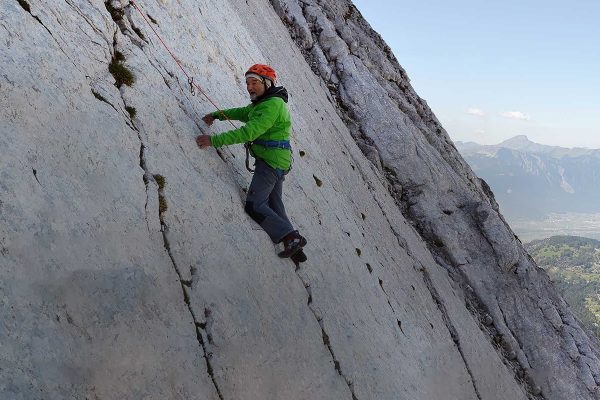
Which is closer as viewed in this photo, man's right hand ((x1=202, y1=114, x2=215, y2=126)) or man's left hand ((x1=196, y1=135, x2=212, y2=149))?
man's left hand ((x1=196, y1=135, x2=212, y2=149))

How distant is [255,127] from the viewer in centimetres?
1001

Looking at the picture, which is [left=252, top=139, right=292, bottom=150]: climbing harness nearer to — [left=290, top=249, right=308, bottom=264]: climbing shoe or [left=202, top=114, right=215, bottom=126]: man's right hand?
[left=202, top=114, right=215, bottom=126]: man's right hand

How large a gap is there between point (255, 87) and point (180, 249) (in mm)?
4361

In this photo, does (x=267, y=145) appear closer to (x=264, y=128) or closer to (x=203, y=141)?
(x=264, y=128)

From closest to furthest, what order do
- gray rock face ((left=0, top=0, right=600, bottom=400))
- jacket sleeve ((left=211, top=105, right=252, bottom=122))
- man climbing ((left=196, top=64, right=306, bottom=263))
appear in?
gray rock face ((left=0, top=0, right=600, bottom=400)) < man climbing ((left=196, top=64, right=306, bottom=263)) < jacket sleeve ((left=211, top=105, right=252, bottom=122))

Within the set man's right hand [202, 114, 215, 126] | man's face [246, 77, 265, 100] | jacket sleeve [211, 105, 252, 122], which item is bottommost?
man's right hand [202, 114, 215, 126]

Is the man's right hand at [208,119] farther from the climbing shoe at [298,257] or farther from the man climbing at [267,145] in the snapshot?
the climbing shoe at [298,257]

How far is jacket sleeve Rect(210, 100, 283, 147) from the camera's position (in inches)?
390

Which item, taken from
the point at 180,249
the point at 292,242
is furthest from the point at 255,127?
the point at 180,249

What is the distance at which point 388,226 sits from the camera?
1922cm

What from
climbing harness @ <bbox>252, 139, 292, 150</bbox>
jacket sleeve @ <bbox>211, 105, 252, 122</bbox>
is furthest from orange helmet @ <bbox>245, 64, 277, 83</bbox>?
climbing harness @ <bbox>252, 139, 292, 150</bbox>

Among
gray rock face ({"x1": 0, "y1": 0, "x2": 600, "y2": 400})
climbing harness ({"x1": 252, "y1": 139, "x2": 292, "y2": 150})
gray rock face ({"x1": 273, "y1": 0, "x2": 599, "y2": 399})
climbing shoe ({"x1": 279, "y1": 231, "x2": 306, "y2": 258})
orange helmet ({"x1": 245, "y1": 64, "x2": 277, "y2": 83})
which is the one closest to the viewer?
gray rock face ({"x1": 0, "y1": 0, "x2": 600, "y2": 400})

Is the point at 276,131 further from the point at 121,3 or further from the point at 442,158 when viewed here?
the point at 442,158

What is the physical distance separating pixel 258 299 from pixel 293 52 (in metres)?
16.5
